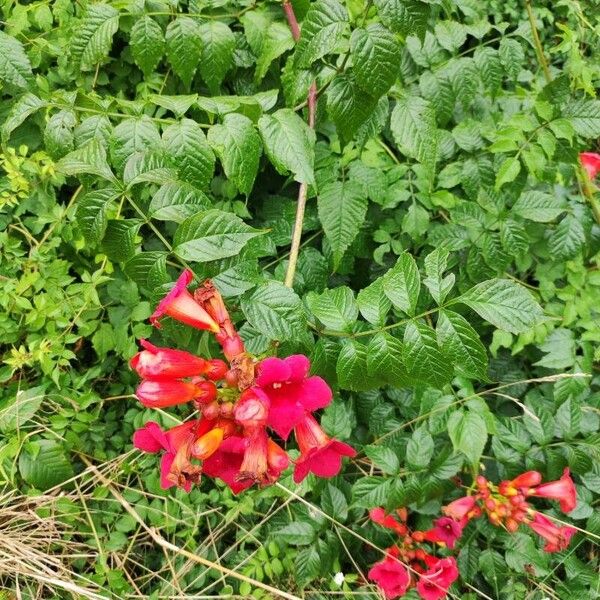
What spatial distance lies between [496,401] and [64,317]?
1937mm

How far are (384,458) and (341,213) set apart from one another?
0.95 m

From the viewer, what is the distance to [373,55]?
1.48 meters

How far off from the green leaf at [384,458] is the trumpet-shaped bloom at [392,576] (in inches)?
13.4

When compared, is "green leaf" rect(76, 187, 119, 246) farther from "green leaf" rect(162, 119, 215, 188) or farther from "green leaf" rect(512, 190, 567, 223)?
"green leaf" rect(512, 190, 567, 223)

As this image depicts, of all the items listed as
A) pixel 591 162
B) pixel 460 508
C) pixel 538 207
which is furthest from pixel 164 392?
pixel 591 162

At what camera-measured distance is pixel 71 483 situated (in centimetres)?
230

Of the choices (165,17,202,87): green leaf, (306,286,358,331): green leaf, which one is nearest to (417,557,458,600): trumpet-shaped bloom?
(306,286,358,331): green leaf

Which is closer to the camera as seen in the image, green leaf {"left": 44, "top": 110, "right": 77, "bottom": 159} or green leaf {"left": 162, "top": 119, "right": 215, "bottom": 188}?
green leaf {"left": 162, "top": 119, "right": 215, "bottom": 188}

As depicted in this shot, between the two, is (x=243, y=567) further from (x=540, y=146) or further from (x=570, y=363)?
(x=540, y=146)

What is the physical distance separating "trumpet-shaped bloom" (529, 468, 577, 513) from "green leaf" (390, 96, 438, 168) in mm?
1397

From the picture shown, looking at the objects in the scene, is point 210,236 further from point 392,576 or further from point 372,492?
point 392,576

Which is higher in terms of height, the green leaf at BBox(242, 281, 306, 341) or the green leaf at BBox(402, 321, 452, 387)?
the green leaf at BBox(242, 281, 306, 341)

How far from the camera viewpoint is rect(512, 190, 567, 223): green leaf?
7.79ft

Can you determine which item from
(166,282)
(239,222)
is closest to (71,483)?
(166,282)
